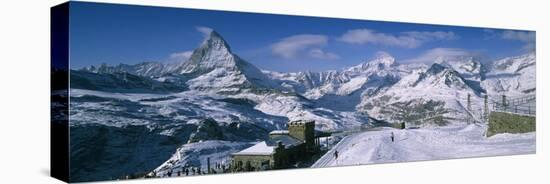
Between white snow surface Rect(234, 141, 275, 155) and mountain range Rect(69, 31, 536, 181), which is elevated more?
mountain range Rect(69, 31, 536, 181)

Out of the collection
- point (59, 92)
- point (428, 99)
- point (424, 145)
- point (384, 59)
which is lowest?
point (424, 145)

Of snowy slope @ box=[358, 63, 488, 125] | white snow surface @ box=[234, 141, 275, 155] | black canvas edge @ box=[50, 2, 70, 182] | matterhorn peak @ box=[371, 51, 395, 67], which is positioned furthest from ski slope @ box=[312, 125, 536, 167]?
black canvas edge @ box=[50, 2, 70, 182]

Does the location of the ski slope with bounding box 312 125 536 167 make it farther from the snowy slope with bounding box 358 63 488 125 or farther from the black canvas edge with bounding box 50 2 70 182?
the black canvas edge with bounding box 50 2 70 182

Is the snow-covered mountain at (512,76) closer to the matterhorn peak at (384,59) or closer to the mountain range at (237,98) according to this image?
the mountain range at (237,98)

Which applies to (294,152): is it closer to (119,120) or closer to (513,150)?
(119,120)

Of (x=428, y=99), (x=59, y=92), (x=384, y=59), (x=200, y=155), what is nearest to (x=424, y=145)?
(x=428, y=99)

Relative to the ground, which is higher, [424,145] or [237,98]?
[237,98]

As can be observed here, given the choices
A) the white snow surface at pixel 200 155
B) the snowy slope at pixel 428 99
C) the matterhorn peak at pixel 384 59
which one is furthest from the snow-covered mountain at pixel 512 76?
the white snow surface at pixel 200 155

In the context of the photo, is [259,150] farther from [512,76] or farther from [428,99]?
[512,76]

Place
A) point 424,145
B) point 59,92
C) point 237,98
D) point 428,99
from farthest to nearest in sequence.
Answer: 1. point 428,99
2. point 424,145
3. point 237,98
4. point 59,92
